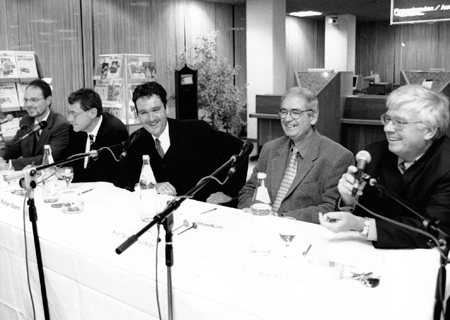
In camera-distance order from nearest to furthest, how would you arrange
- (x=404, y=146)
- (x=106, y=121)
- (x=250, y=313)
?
1. (x=250, y=313)
2. (x=404, y=146)
3. (x=106, y=121)

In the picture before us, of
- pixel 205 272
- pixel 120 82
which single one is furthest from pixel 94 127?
pixel 120 82

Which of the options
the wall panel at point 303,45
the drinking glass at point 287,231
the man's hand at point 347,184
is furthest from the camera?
the wall panel at point 303,45

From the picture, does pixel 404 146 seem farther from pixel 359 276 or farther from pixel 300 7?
pixel 300 7

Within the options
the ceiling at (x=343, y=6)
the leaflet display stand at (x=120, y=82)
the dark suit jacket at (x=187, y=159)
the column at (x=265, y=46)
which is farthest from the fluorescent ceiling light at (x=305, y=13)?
the dark suit jacket at (x=187, y=159)

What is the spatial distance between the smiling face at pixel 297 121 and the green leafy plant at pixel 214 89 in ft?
20.4

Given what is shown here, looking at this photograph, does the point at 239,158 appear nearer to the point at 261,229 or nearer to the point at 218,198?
the point at 261,229

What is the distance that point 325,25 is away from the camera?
46.2 ft

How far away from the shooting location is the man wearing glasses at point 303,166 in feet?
8.70

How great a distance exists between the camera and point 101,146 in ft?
12.0

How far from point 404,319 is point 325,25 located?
1358cm

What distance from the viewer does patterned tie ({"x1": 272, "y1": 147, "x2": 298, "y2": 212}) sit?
9.14 feet

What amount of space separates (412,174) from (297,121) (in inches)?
32.1

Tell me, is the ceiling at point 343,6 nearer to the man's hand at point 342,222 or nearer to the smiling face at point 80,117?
the smiling face at point 80,117

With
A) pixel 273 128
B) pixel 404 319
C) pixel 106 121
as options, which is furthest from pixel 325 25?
pixel 404 319
